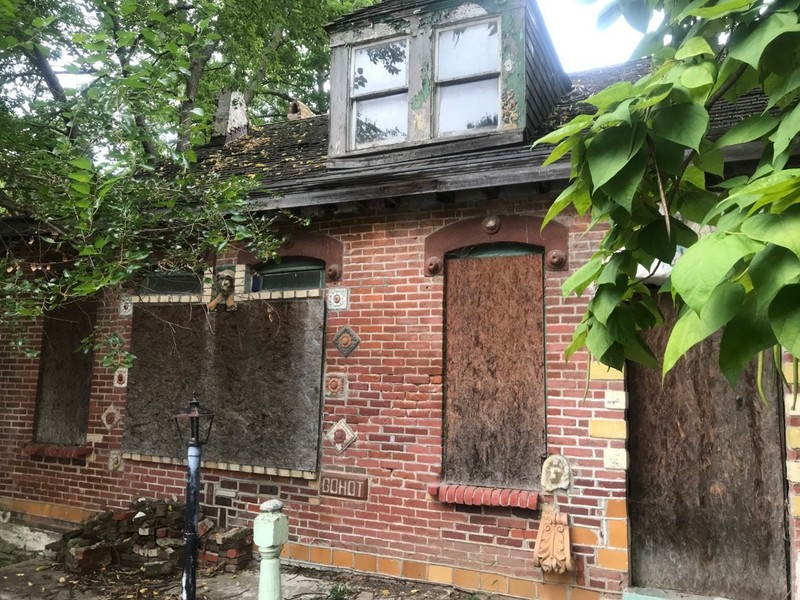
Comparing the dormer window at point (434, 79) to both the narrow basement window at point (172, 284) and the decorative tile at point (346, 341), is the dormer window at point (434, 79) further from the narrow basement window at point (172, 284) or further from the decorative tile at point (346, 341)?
the narrow basement window at point (172, 284)

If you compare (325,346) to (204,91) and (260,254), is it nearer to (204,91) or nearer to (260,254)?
(260,254)

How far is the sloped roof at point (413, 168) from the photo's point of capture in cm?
534

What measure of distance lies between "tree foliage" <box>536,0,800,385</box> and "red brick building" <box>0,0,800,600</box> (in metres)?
2.58

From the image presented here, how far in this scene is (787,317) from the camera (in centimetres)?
115

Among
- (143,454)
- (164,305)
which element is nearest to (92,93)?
(164,305)

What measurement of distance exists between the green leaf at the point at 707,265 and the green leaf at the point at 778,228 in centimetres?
3

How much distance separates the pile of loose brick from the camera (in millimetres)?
5930

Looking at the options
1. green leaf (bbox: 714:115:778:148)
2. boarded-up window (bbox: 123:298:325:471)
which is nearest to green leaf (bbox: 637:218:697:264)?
green leaf (bbox: 714:115:778:148)

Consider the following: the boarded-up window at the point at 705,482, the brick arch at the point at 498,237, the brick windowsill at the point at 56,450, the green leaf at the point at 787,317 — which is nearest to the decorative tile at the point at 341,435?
the brick arch at the point at 498,237

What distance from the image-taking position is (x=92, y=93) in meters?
4.79

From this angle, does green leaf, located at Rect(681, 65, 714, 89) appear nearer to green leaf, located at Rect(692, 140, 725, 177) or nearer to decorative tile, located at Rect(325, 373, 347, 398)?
green leaf, located at Rect(692, 140, 725, 177)

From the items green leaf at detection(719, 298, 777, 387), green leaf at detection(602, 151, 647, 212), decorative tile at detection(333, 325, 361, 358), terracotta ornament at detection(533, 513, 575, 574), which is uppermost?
green leaf at detection(602, 151, 647, 212)

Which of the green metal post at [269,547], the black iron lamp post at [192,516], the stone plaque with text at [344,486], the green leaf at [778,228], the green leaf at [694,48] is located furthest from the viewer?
the stone plaque with text at [344,486]

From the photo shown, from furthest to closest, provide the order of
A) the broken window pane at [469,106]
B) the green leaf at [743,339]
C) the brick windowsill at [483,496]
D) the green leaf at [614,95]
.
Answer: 1. the broken window pane at [469,106]
2. the brick windowsill at [483,496]
3. the green leaf at [614,95]
4. the green leaf at [743,339]
